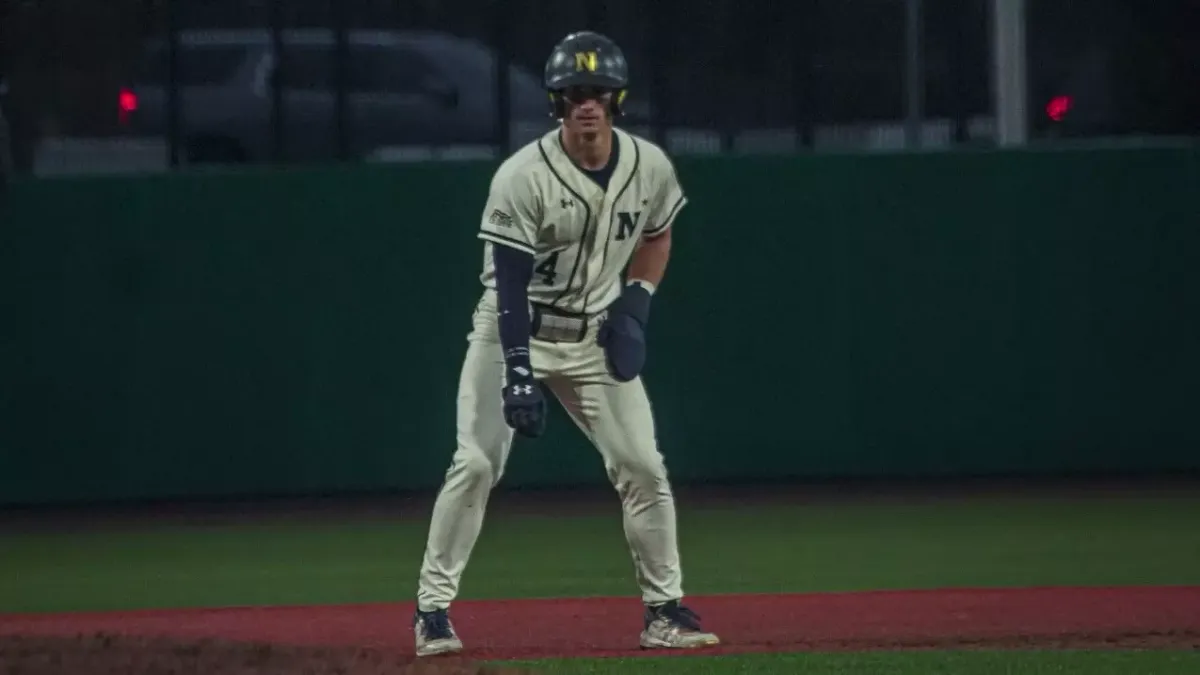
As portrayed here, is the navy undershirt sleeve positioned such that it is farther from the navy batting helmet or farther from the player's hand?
the navy batting helmet

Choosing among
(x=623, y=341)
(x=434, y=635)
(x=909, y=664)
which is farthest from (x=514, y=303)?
(x=909, y=664)

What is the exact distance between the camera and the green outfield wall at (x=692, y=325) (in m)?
11.9

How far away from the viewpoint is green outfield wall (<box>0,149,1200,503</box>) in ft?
38.9

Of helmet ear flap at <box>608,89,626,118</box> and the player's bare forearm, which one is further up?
helmet ear flap at <box>608,89,626,118</box>

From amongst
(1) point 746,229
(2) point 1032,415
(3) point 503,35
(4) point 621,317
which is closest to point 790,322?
(1) point 746,229

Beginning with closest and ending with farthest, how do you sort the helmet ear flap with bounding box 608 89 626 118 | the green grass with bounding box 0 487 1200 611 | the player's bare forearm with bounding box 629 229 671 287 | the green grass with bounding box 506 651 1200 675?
1. the green grass with bounding box 506 651 1200 675
2. the helmet ear flap with bounding box 608 89 626 118
3. the player's bare forearm with bounding box 629 229 671 287
4. the green grass with bounding box 0 487 1200 611

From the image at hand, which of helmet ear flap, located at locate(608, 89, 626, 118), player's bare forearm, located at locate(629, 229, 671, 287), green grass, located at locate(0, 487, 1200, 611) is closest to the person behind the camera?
helmet ear flap, located at locate(608, 89, 626, 118)

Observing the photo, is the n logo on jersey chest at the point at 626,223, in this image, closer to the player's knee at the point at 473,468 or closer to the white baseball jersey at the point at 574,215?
the white baseball jersey at the point at 574,215

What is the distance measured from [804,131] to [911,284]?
1521 mm

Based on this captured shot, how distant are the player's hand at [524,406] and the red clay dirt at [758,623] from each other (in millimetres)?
726

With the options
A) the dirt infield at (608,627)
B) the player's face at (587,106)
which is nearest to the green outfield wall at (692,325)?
the dirt infield at (608,627)

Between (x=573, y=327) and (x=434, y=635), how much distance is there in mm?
1019

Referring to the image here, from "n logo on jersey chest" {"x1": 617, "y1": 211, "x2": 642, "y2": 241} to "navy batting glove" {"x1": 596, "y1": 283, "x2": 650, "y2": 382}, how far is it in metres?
0.23

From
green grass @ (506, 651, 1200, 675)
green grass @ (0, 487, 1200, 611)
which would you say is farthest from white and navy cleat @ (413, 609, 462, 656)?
green grass @ (0, 487, 1200, 611)
